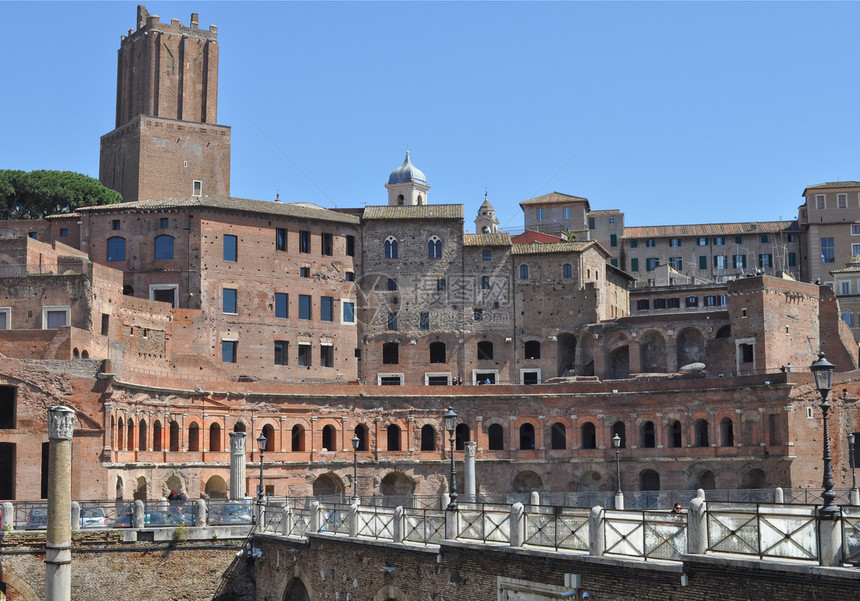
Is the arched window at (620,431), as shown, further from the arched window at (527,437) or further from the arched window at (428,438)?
the arched window at (428,438)

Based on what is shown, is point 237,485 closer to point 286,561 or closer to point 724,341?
point 286,561

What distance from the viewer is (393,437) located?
66188 millimetres

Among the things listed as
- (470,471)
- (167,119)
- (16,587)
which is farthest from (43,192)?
(16,587)

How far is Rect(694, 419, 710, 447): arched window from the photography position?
62.7m

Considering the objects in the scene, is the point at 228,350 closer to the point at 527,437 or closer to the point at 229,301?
the point at 229,301

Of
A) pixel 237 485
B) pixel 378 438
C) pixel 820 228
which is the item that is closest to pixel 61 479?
pixel 237 485

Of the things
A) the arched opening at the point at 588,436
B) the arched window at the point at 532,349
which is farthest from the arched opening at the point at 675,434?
the arched window at the point at 532,349

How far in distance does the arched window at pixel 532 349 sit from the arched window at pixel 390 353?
7.87 metres

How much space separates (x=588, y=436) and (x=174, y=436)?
912 inches

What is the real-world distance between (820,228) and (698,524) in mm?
71914

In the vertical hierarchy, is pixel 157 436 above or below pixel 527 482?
above

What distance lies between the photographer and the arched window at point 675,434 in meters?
63.4

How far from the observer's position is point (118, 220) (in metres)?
67.1

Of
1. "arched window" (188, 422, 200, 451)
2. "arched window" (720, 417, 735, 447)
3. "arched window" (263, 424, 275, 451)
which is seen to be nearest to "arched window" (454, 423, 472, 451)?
"arched window" (263, 424, 275, 451)
